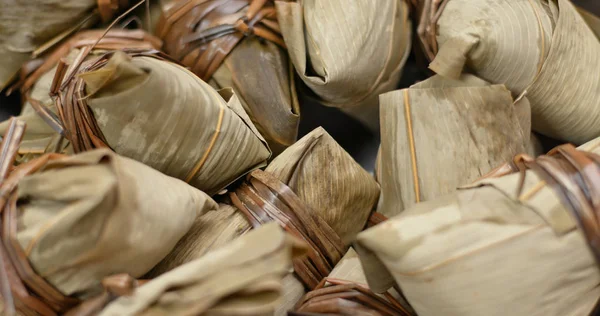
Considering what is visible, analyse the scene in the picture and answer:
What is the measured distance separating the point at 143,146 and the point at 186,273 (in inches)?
10.5

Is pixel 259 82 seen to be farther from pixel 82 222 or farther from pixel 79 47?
pixel 82 222

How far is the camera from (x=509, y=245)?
0.62 m

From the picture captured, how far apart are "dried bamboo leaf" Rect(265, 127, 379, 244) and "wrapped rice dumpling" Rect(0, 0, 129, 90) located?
0.45 m

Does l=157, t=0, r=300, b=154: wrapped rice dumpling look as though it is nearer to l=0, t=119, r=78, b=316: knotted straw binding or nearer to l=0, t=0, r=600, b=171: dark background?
l=0, t=0, r=600, b=171: dark background

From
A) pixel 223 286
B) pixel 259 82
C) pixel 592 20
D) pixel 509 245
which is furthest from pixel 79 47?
pixel 592 20

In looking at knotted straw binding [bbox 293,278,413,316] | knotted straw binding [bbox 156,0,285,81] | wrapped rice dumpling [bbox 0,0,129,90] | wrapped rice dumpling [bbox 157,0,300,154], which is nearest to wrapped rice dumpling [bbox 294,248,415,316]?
knotted straw binding [bbox 293,278,413,316]

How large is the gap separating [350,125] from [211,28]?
46cm

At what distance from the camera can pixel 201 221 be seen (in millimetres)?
835

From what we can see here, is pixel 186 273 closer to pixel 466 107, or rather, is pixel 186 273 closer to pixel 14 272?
pixel 14 272

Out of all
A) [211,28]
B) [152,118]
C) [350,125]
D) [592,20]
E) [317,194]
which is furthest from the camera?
[350,125]

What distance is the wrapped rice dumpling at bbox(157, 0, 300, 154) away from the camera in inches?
39.1

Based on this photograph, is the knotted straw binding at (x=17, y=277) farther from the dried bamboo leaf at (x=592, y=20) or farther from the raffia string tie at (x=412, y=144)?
the dried bamboo leaf at (x=592, y=20)

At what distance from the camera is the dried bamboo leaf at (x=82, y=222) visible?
585mm

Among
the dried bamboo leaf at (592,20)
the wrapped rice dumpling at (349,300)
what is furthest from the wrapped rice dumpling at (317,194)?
the dried bamboo leaf at (592,20)
